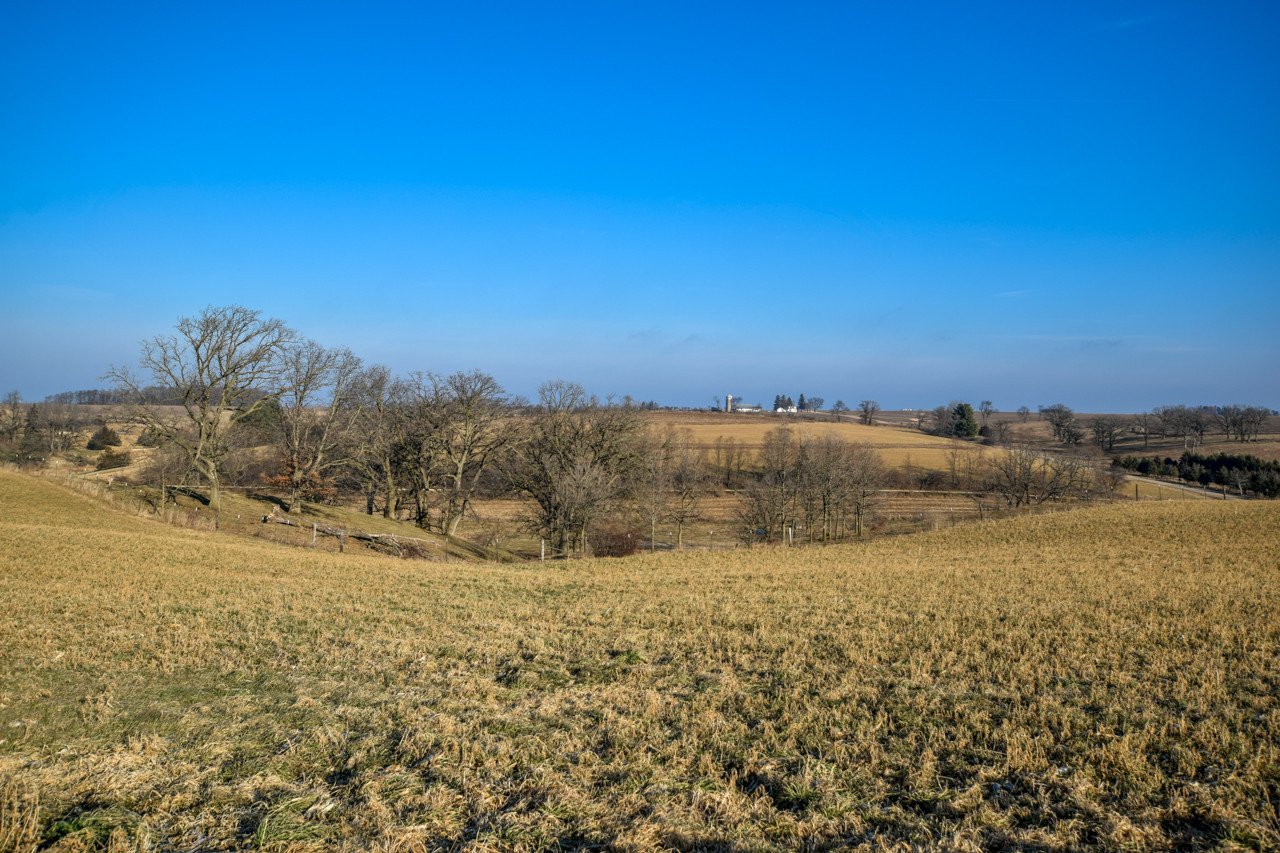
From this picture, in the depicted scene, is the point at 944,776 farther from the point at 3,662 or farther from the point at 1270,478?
the point at 1270,478

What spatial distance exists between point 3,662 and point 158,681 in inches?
107

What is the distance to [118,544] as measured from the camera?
21.7 m

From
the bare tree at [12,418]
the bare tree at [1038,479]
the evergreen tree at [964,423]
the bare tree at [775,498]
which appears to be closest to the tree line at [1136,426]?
the evergreen tree at [964,423]

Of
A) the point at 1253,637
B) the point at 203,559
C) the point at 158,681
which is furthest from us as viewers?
the point at 203,559

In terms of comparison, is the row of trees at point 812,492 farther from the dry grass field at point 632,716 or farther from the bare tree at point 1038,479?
the dry grass field at point 632,716

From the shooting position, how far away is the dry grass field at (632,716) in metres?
5.60

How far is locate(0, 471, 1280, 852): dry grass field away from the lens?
5.60 meters

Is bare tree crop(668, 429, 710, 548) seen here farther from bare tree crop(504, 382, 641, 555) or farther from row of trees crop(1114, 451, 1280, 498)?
row of trees crop(1114, 451, 1280, 498)

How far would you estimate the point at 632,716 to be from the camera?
8180 millimetres

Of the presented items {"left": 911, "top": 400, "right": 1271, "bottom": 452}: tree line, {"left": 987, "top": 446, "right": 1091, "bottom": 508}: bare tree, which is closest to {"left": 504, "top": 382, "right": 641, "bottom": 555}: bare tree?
{"left": 987, "top": 446, "right": 1091, "bottom": 508}: bare tree

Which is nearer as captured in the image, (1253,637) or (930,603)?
(1253,637)

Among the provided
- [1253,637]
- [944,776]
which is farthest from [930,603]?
[944,776]

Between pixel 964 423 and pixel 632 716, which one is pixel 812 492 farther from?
pixel 964 423

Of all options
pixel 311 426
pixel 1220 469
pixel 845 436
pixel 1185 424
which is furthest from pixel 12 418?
pixel 1185 424
